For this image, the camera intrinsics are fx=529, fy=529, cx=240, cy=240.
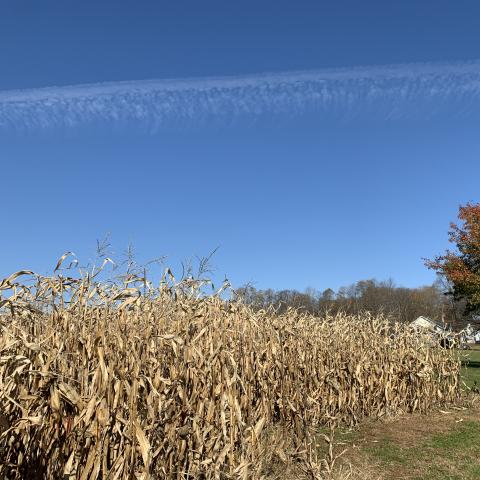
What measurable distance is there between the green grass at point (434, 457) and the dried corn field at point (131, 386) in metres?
1.36

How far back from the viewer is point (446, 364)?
12.6 meters

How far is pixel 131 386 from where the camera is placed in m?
4.68

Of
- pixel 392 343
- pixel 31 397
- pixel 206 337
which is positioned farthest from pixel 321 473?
pixel 392 343

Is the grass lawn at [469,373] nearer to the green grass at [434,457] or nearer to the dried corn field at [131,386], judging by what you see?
the green grass at [434,457]

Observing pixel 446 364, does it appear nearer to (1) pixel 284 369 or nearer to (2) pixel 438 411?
(2) pixel 438 411

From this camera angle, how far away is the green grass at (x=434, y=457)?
7160mm

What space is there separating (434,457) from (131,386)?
213 inches

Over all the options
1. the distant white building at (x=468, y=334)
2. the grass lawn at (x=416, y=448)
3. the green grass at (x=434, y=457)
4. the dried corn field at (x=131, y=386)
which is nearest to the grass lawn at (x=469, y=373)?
the distant white building at (x=468, y=334)

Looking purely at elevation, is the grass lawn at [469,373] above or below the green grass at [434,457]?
above

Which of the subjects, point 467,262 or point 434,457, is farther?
point 467,262

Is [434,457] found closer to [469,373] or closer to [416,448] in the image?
[416,448]

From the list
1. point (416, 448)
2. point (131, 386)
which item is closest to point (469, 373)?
point (416, 448)

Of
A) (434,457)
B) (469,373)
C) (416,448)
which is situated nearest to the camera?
(434,457)

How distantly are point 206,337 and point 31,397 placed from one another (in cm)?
262
